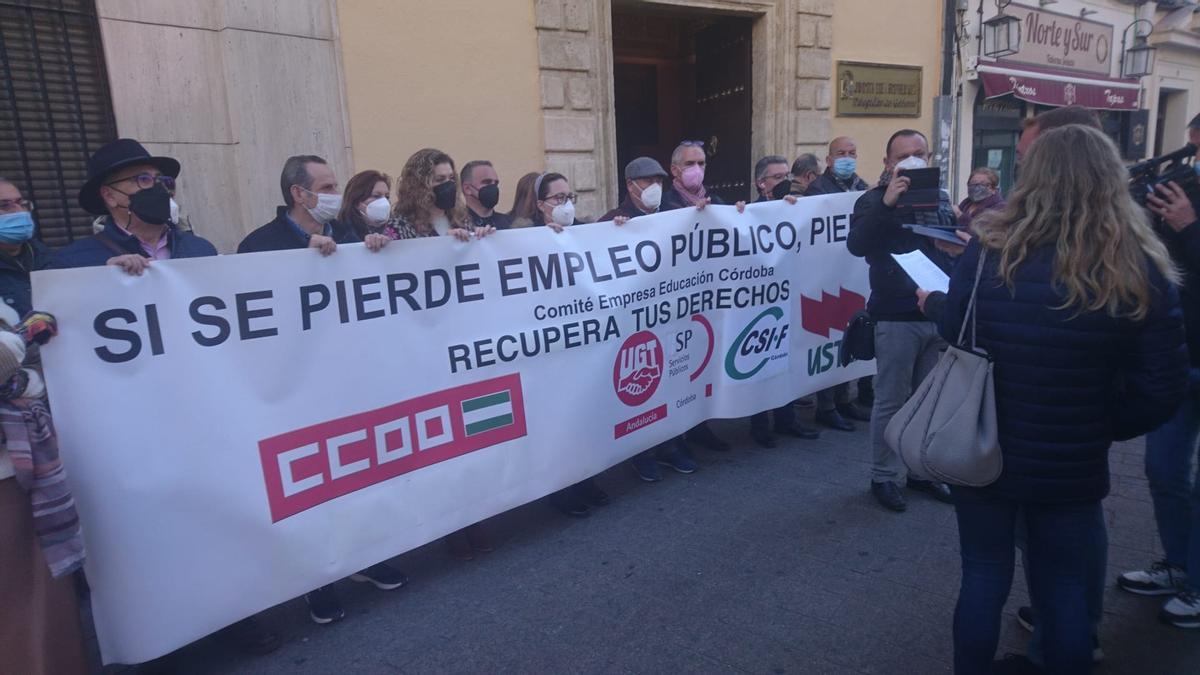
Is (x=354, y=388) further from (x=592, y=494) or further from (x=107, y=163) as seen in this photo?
(x=592, y=494)

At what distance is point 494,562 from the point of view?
3443 millimetres

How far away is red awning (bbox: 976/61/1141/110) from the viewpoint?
10.9m

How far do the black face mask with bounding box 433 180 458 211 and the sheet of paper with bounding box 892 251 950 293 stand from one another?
2.29 m

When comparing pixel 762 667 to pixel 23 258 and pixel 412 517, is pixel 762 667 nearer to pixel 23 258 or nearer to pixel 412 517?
pixel 412 517

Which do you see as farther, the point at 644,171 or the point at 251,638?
the point at 644,171

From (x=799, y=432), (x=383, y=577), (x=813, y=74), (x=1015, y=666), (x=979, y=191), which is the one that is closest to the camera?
(x=1015, y=666)

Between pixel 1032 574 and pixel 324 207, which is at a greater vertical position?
pixel 324 207

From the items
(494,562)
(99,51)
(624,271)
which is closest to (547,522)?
(494,562)

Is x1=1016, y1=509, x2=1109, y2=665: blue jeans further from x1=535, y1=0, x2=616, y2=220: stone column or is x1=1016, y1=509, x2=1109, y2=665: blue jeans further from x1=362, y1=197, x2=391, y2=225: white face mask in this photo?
x1=535, y1=0, x2=616, y2=220: stone column

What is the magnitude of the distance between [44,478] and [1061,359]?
2843mm

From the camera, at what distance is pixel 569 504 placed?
12.8ft

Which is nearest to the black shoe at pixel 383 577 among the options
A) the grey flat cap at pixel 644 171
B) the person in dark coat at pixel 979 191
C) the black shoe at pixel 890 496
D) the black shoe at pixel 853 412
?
the black shoe at pixel 890 496

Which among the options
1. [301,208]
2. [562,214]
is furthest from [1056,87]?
[301,208]

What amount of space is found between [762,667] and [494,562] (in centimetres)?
135
